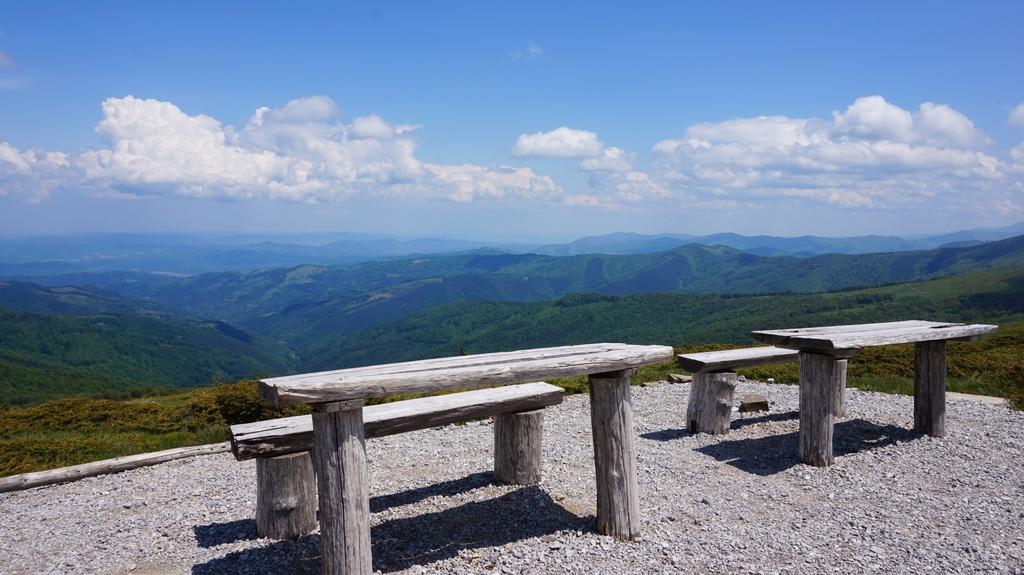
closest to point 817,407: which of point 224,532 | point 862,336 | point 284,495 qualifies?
point 862,336

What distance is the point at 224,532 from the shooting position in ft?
20.0

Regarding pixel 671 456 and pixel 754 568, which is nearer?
pixel 754 568

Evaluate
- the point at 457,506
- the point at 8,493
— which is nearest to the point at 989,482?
the point at 457,506

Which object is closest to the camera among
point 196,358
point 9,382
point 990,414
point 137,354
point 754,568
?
point 754,568

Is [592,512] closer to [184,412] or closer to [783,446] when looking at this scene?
[783,446]

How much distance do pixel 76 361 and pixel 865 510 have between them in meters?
121

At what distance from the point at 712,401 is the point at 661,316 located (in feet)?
376

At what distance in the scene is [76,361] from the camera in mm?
100062

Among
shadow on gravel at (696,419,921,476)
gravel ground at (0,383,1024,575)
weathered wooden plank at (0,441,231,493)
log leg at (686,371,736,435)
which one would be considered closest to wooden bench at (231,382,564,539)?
gravel ground at (0,383,1024,575)

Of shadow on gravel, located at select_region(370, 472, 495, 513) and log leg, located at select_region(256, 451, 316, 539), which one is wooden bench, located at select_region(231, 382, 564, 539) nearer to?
log leg, located at select_region(256, 451, 316, 539)

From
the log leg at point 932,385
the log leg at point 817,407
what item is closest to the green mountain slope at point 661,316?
the log leg at point 932,385

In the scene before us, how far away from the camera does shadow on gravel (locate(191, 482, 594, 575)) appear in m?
5.32

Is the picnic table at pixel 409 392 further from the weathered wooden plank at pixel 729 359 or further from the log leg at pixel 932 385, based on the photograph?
the log leg at pixel 932 385

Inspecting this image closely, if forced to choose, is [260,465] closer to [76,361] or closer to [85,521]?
[85,521]
